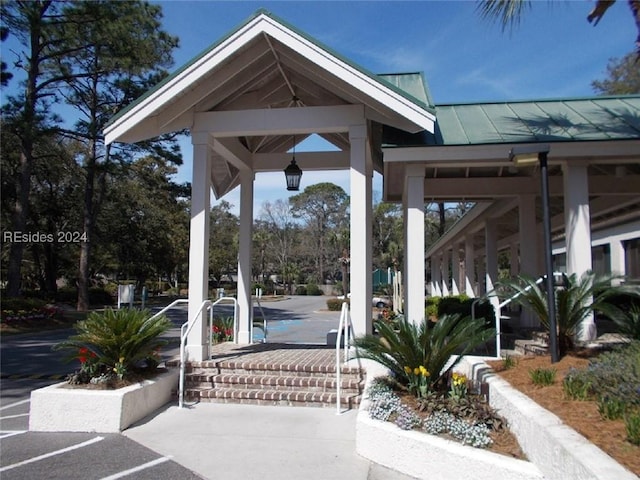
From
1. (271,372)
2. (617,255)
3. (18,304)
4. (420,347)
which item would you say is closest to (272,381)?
(271,372)

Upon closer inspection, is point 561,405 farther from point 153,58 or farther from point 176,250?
point 176,250

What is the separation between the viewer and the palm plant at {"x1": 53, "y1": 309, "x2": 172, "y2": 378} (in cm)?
615

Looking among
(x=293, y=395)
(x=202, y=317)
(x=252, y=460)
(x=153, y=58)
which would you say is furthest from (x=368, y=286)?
(x=153, y=58)

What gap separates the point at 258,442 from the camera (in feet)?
16.9

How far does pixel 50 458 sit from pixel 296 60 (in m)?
6.12

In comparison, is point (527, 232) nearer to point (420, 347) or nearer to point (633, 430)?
point (420, 347)

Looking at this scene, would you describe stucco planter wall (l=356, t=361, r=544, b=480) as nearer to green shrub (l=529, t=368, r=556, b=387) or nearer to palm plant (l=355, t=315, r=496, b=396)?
palm plant (l=355, t=315, r=496, b=396)

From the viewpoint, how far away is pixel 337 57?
7.01 m

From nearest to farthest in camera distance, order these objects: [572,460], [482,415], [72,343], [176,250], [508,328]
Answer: [572,460]
[482,415]
[72,343]
[508,328]
[176,250]

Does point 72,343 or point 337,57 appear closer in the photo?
point 72,343

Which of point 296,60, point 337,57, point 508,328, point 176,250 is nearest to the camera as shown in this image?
point 337,57

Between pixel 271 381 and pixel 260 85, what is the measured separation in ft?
16.3

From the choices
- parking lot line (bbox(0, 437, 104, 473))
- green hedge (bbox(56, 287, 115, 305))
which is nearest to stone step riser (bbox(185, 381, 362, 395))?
parking lot line (bbox(0, 437, 104, 473))

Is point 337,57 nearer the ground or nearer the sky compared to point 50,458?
nearer the sky
